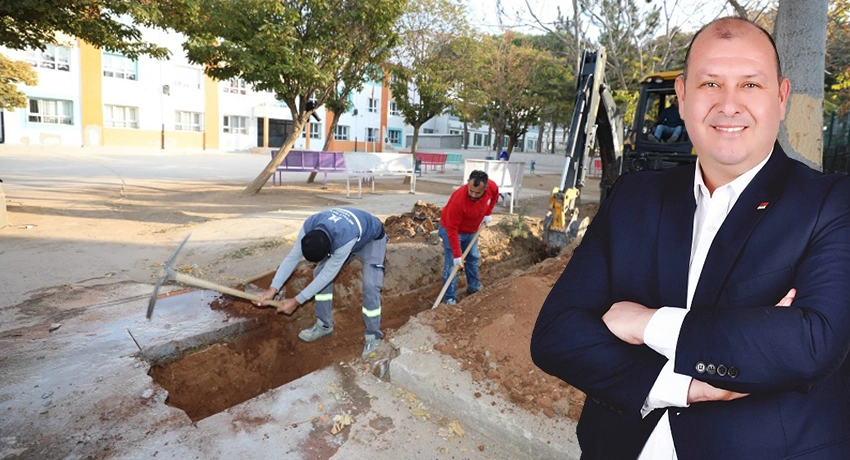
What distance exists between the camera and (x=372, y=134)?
1663 inches

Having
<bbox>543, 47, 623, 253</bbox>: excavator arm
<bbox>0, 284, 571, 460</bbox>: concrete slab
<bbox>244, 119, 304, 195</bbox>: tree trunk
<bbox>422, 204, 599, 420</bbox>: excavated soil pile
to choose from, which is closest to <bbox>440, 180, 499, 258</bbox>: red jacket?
<bbox>422, 204, 599, 420</bbox>: excavated soil pile

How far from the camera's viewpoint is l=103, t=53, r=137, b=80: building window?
29.3m

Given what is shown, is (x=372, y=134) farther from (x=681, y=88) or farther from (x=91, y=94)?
(x=681, y=88)

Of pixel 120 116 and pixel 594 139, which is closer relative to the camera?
pixel 594 139

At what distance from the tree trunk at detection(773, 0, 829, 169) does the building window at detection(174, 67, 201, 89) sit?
35.1 m

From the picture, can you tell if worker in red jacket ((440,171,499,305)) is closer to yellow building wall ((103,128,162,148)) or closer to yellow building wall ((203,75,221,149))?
yellow building wall ((103,128,162,148))

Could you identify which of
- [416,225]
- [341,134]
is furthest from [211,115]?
[416,225]

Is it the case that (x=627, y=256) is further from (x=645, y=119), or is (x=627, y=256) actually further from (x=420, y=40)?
(x=420, y=40)

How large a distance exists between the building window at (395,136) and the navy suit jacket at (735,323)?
44580 millimetres

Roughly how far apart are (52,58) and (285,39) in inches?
990

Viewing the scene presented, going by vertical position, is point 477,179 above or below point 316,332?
above

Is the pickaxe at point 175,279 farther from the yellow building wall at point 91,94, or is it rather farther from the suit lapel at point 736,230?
the yellow building wall at point 91,94

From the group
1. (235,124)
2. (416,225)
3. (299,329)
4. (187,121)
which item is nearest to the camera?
(299,329)

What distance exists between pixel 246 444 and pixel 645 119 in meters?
8.12
